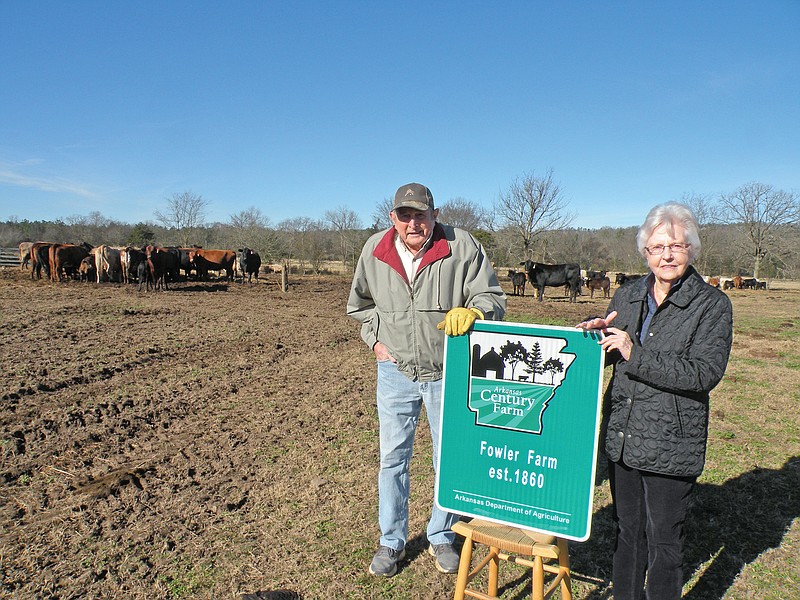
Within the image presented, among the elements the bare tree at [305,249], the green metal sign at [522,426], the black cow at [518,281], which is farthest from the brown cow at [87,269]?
the green metal sign at [522,426]

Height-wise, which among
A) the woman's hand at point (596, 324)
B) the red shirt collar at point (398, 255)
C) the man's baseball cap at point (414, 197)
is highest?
the man's baseball cap at point (414, 197)

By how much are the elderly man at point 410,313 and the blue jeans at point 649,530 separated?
0.89 metres

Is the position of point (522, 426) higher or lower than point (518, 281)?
lower

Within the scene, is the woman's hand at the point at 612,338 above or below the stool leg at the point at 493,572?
above

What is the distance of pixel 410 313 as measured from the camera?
2.64 meters

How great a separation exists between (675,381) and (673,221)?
650 mm

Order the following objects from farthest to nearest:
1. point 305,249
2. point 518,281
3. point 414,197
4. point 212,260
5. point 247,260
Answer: point 305,249
point 212,260
point 247,260
point 518,281
point 414,197

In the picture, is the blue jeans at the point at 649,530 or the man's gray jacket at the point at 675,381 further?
the blue jeans at the point at 649,530

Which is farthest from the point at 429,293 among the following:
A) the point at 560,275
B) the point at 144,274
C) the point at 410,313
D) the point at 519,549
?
the point at 144,274

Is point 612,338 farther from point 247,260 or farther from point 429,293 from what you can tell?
point 247,260

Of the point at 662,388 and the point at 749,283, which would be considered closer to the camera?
the point at 662,388

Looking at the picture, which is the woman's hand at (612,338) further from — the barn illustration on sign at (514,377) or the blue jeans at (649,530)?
the blue jeans at (649,530)

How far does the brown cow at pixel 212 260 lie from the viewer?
2703 centimetres

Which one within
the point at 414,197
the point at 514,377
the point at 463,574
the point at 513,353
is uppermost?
the point at 414,197
